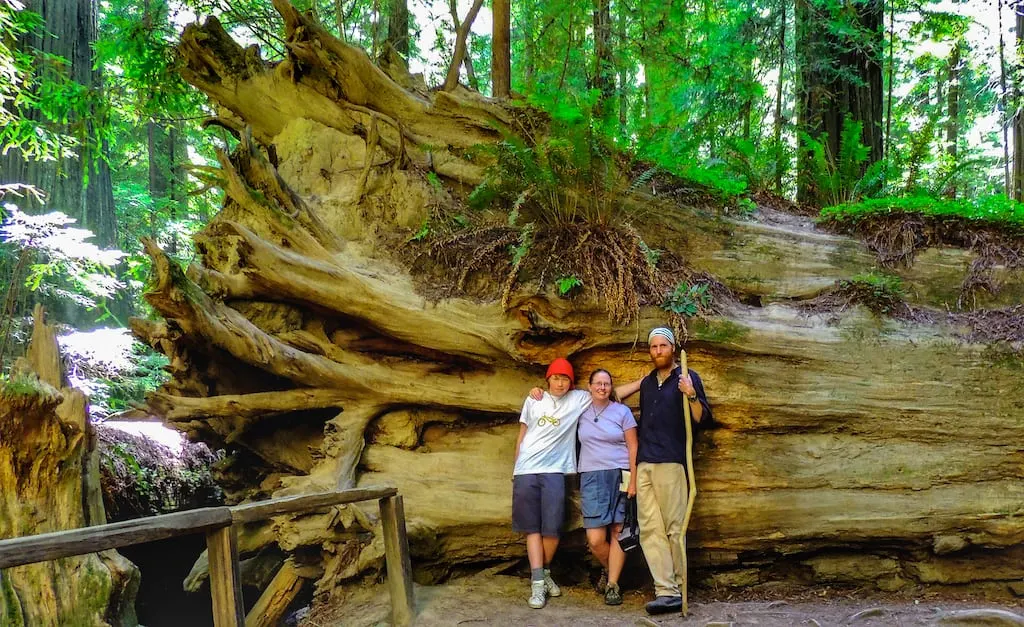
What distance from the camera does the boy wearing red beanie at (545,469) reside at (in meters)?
5.62

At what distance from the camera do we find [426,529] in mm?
6188

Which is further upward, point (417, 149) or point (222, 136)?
point (222, 136)

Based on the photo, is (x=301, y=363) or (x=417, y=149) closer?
(x=301, y=363)

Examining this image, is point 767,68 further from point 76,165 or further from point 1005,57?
point 76,165

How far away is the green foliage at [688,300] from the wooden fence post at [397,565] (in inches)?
122

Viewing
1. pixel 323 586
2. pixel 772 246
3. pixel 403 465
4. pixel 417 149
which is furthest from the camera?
pixel 417 149

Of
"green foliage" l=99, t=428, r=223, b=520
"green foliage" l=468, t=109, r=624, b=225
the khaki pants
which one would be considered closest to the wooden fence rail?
the khaki pants

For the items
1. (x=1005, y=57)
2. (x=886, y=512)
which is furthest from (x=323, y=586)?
(x=1005, y=57)

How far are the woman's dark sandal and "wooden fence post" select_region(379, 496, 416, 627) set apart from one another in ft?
6.41

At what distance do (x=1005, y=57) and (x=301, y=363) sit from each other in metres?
13.3

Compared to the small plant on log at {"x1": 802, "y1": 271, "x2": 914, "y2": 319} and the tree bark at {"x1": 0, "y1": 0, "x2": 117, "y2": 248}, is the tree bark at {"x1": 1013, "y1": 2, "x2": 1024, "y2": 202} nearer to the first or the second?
the small plant on log at {"x1": 802, "y1": 271, "x2": 914, "y2": 319}

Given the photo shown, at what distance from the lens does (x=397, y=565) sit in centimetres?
533

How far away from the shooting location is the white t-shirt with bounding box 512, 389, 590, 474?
570 centimetres

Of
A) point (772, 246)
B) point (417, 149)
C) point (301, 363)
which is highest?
point (417, 149)
